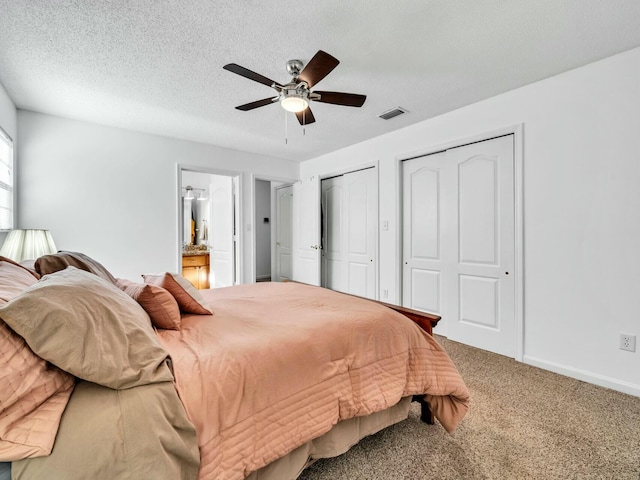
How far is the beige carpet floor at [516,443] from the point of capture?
4.74ft

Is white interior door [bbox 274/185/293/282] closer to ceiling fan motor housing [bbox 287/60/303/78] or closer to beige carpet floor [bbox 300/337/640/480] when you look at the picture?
ceiling fan motor housing [bbox 287/60/303/78]

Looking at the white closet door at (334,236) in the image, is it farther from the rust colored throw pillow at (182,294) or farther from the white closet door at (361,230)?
the rust colored throw pillow at (182,294)

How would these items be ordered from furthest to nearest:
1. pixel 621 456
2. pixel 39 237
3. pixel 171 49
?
pixel 39 237
pixel 171 49
pixel 621 456

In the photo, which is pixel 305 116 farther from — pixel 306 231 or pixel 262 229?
pixel 262 229

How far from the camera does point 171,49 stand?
2096mm

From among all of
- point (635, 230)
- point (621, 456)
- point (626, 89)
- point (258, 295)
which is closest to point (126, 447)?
point (258, 295)

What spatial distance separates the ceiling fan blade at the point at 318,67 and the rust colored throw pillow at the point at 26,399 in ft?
5.89

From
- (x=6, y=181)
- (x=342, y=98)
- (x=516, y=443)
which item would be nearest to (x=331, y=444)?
(x=516, y=443)

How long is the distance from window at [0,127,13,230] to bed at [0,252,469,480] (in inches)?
78.1

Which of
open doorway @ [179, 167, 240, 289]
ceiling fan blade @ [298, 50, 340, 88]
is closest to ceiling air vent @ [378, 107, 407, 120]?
ceiling fan blade @ [298, 50, 340, 88]

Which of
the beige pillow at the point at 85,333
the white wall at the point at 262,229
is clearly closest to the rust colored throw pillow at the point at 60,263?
the beige pillow at the point at 85,333

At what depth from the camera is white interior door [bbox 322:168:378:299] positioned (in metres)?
4.12

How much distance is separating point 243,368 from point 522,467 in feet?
4.88

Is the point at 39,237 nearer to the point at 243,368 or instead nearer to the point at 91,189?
the point at 91,189
